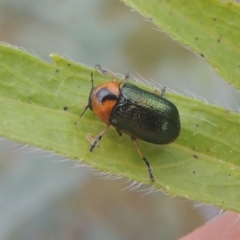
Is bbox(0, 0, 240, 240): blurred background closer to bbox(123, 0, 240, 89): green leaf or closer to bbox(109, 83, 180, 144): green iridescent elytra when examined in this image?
bbox(109, 83, 180, 144): green iridescent elytra

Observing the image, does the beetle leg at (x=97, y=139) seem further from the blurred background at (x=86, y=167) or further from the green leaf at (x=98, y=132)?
the blurred background at (x=86, y=167)

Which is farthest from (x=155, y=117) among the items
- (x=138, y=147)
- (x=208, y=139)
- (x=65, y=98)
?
(x=65, y=98)

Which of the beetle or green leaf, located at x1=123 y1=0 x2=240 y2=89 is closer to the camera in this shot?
green leaf, located at x1=123 y1=0 x2=240 y2=89

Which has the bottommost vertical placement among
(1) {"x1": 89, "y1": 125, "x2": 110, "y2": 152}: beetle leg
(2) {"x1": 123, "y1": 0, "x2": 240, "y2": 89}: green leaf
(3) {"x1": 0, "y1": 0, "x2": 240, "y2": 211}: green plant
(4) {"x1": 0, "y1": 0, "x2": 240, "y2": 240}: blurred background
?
(4) {"x1": 0, "y1": 0, "x2": 240, "y2": 240}: blurred background

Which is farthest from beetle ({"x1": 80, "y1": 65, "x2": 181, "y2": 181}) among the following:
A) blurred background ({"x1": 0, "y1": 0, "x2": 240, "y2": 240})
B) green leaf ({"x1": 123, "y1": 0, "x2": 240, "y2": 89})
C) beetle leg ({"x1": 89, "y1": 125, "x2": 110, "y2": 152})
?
blurred background ({"x1": 0, "y1": 0, "x2": 240, "y2": 240})

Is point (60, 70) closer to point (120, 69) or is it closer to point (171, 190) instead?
point (171, 190)

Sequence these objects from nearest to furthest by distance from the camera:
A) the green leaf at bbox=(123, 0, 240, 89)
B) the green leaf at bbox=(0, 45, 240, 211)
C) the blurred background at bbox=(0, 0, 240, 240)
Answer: the green leaf at bbox=(0, 45, 240, 211)
the green leaf at bbox=(123, 0, 240, 89)
the blurred background at bbox=(0, 0, 240, 240)
